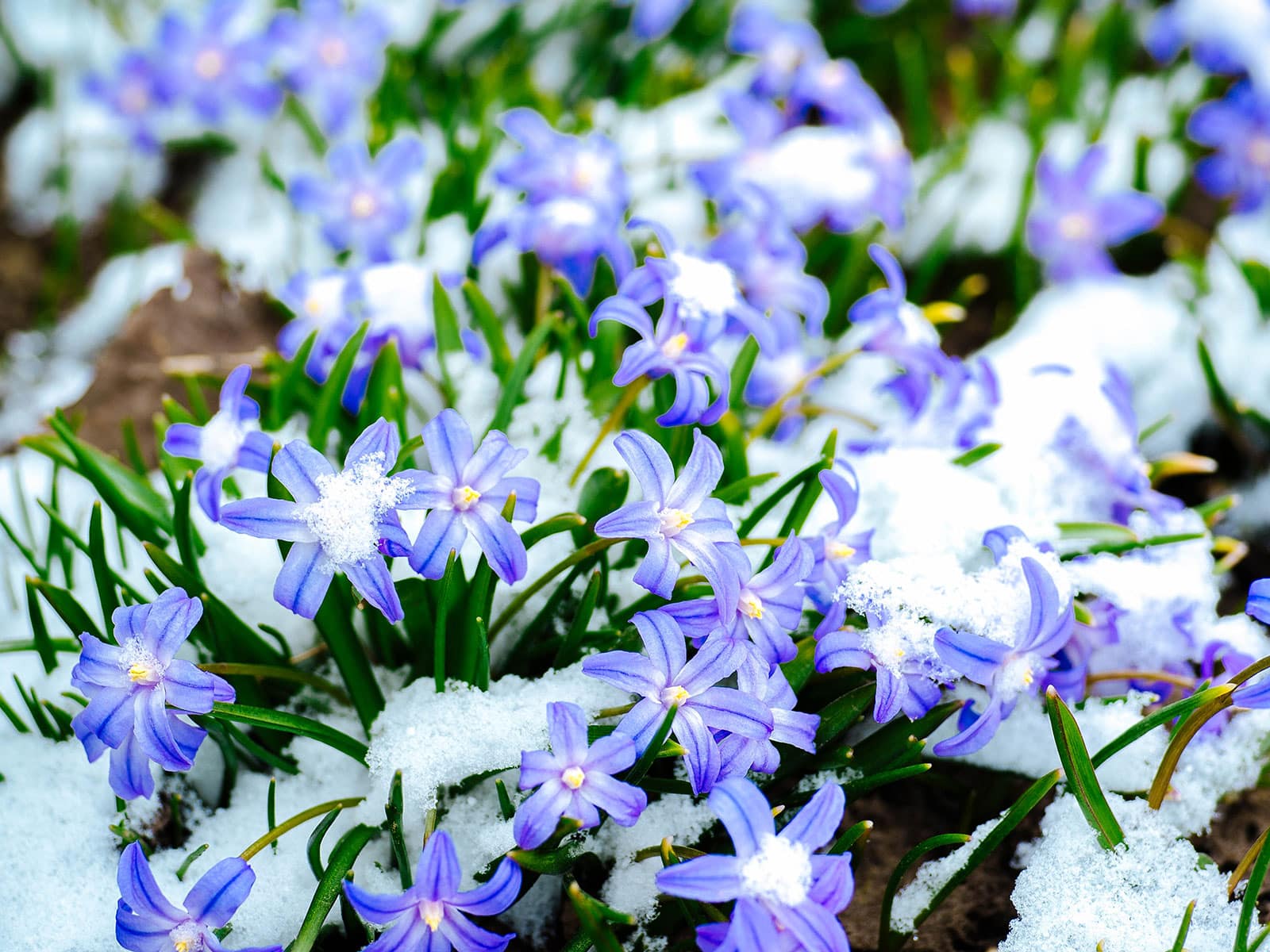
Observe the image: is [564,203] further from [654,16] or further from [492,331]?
[654,16]

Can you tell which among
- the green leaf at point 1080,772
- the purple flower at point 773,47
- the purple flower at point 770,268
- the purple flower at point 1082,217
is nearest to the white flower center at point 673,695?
the green leaf at point 1080,772

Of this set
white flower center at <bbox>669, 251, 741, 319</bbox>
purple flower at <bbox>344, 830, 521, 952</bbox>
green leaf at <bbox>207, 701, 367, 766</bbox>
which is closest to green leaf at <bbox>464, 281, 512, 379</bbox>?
white flower center at <bbox>669, 251, 741, 319</bbox>

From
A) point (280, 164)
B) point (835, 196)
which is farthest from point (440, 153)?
point (835, 196)

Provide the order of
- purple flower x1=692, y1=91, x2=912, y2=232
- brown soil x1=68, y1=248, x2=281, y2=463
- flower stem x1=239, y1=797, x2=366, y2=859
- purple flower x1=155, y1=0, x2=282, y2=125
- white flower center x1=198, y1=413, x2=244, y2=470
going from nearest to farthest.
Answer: flower stem x1=239, y1=797, x2=366, y2=859, white flower center x1=198, y1=413, x2=244, y2=470, brown soil x1=68, y1=248, x2=281, y2=463, purple flower x1=692, y1=91, x2=912, y2=232, purple flower x1=155, y1=0, x2=282, y2=125

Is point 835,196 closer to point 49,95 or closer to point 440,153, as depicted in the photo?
point 440,153

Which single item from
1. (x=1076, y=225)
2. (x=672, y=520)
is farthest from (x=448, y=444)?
(x=1076, y=225)

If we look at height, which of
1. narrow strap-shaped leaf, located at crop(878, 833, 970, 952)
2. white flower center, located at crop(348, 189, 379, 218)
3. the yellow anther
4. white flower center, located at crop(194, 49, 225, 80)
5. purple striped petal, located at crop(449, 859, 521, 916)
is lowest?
narrow strap-shaped leaf, located at crop(878, 833, 970, 952)

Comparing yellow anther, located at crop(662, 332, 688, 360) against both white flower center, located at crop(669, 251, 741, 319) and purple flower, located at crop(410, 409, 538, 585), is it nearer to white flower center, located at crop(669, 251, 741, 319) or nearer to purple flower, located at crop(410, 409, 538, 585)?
white flower center, located at crop(669, 251, 741, 319)
